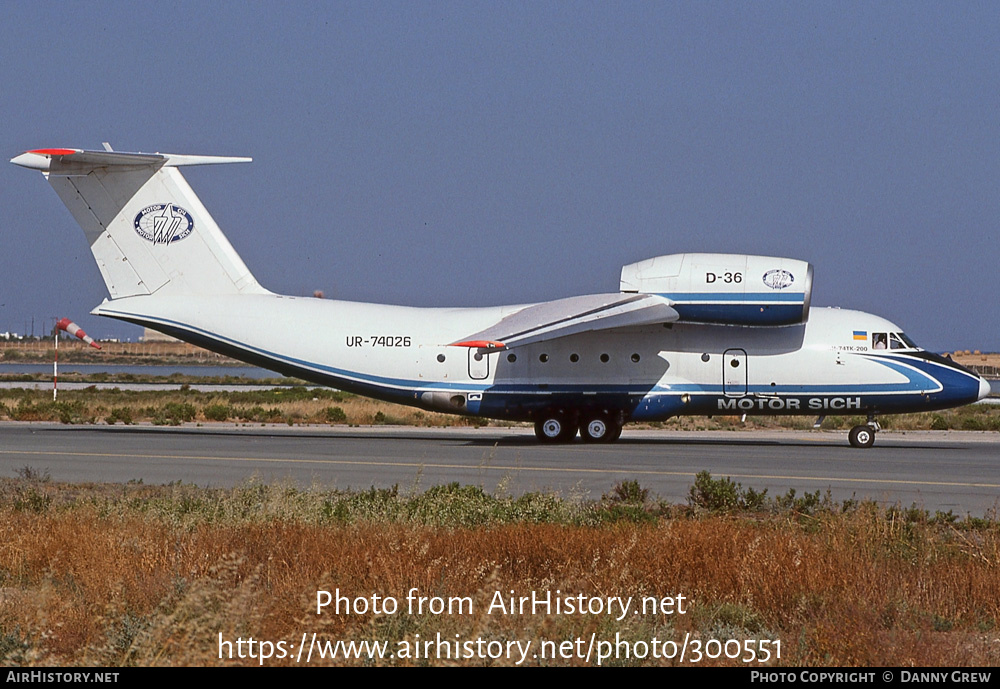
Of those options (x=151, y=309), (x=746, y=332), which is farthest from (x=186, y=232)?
(x=746, y=332)

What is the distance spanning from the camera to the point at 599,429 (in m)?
24.9

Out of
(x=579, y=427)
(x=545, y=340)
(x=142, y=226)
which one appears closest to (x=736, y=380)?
(x=579, y=427)

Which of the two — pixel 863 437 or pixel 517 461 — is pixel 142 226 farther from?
pixel 863 437

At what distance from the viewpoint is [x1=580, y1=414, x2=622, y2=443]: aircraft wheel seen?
24875 mm

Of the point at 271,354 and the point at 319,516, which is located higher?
the point at 271,354

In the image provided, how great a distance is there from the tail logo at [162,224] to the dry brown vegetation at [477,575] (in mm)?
15627

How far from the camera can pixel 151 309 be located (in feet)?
83.5

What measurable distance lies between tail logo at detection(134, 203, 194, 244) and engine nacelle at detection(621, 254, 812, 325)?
11553mm

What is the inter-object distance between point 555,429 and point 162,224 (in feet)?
35.6

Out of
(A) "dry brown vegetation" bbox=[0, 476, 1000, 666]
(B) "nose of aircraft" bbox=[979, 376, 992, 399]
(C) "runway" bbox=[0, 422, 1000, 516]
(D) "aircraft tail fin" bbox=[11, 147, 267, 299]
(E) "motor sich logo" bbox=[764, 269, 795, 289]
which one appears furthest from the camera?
(D) "aircraft tail fin" bbox=[11, 147, 267, 299]

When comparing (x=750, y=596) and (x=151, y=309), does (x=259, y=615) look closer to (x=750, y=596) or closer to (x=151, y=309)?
(x=750, y=596)

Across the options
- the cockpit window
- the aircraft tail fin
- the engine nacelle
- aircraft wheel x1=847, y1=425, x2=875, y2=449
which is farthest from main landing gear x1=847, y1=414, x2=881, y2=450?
the aircraft tail fin

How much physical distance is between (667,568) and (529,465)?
10.7 metres

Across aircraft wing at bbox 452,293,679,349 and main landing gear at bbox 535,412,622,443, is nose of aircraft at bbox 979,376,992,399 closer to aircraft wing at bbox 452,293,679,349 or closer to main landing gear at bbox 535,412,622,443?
aircraft wing at bbox 452,293,679,349
